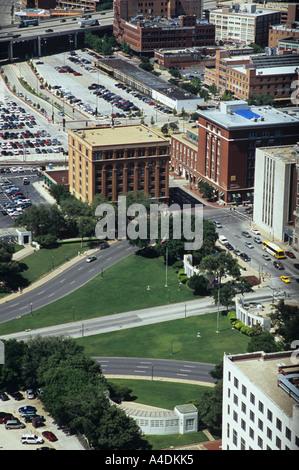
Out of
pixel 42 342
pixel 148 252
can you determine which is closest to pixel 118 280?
pixel 148 252

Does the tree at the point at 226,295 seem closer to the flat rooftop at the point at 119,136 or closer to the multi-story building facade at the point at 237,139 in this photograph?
the flat rooftop at the point at 119,136

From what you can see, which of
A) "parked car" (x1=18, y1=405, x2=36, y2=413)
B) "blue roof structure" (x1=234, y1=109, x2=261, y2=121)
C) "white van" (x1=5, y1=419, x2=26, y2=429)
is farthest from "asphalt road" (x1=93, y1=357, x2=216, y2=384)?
"blue roof structure" (x1=234, y1=109, x2=261, y2=121)

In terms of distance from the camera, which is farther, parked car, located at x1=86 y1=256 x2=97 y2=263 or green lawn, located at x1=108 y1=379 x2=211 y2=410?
parked car, located at x1=86 y1=256 x2=97 y2=263

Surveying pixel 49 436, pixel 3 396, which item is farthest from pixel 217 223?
pixel 49 436

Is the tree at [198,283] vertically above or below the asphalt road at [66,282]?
above

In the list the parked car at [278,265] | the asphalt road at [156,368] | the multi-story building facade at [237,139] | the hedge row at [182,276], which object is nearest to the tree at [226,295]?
the hedge row at [182,276]

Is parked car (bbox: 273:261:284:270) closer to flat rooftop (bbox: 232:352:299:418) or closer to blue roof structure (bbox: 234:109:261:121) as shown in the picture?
blue roof structure (bbox: 234:109:261:121)
